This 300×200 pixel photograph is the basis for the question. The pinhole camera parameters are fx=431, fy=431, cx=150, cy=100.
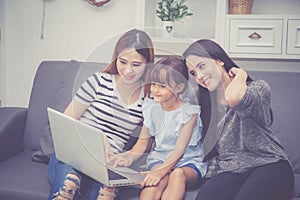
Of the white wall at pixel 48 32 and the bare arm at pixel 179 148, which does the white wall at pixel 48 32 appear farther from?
the bare arm at pixel 179 148

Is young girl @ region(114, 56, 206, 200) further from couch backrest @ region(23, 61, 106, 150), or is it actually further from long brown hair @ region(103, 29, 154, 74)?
couch backrest @ region(23, 61, 106, 150)

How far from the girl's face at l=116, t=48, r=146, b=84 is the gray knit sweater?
322mm

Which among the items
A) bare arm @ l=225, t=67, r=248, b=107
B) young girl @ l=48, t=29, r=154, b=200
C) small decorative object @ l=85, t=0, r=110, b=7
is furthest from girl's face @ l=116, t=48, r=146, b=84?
small decorative object @ l=85, t=0, r=110, b=7

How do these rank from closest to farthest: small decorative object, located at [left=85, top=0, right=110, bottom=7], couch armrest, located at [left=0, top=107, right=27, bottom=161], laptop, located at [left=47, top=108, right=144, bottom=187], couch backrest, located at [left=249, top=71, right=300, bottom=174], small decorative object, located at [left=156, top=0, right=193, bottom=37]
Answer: laptop, located at [left=47, top=108, right=144, bottom=187] < couch backrest, located at [left=249, top=71, right=300, bottom=174] < couch armrest, located at [left=0, top=107, right=27, bottom=161] < small decorative object, located at [left=156, top=0, right=193, bottom=37] < small decorative object, located at [left=85, top=0, right=110, bottom=7]

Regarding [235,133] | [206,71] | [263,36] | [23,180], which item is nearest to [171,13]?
[263,36]

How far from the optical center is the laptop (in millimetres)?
1323

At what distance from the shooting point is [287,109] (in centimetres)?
174

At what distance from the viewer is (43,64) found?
2133 mm

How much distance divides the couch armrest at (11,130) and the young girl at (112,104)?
38cm

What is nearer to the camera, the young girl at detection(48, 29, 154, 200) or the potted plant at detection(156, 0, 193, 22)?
the young girl at detection(48, 29, 154, 200)

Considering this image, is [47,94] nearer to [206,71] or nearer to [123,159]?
[123,159]

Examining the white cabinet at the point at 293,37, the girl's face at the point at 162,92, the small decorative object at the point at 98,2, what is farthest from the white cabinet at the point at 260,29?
the girl's face at the point at 162,92

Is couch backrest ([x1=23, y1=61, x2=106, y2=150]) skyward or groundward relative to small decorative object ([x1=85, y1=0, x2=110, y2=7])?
groundward

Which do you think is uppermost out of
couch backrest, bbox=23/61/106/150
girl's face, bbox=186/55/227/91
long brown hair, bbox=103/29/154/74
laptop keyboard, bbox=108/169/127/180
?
long brown hair, bbox=103/29/154/74
